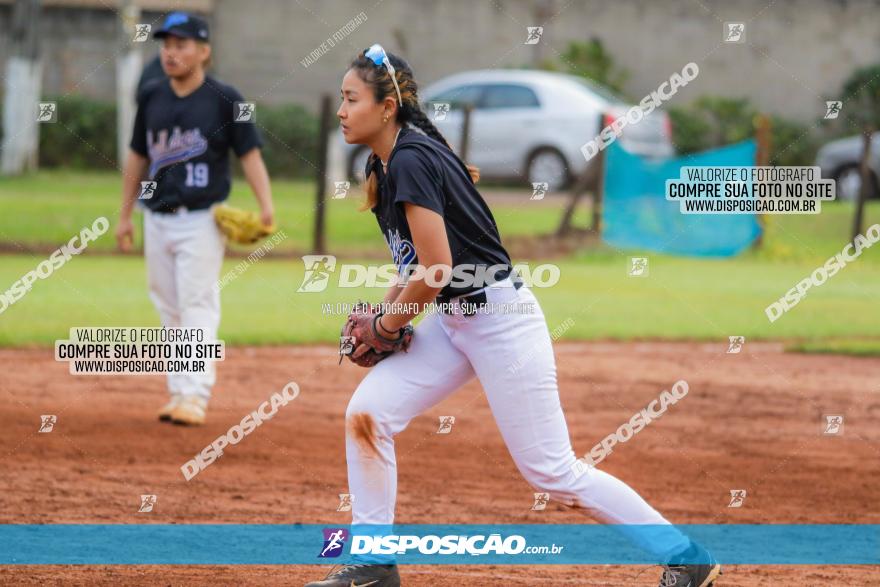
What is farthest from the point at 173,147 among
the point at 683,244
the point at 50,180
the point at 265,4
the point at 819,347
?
the point at 265,4

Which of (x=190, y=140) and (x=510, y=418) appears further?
(x=190, y=140)

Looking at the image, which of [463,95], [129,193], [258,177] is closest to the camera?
[129,193]

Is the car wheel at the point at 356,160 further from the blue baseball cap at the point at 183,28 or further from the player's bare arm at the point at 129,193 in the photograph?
the blue baseball cap at the point at 183,28

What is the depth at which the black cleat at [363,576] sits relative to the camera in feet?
16.2

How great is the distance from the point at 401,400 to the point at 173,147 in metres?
3.96

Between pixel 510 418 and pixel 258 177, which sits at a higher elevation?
pixel 258 177

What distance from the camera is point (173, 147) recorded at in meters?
8.41

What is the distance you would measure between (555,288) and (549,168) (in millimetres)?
8169

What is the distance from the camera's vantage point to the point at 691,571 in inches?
197

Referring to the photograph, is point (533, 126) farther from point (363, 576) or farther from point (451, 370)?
point (363, 576)

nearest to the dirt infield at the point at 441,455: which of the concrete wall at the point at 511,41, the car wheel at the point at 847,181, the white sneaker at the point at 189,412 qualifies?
the white sneaker at the point at 189,412

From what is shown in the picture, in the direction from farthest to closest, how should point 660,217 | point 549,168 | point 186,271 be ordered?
point 549,168 < point 660,217 < point 186,271

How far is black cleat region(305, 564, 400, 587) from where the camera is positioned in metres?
4.93

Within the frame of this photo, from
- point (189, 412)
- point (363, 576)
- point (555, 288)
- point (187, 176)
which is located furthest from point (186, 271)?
point (555, 288)
